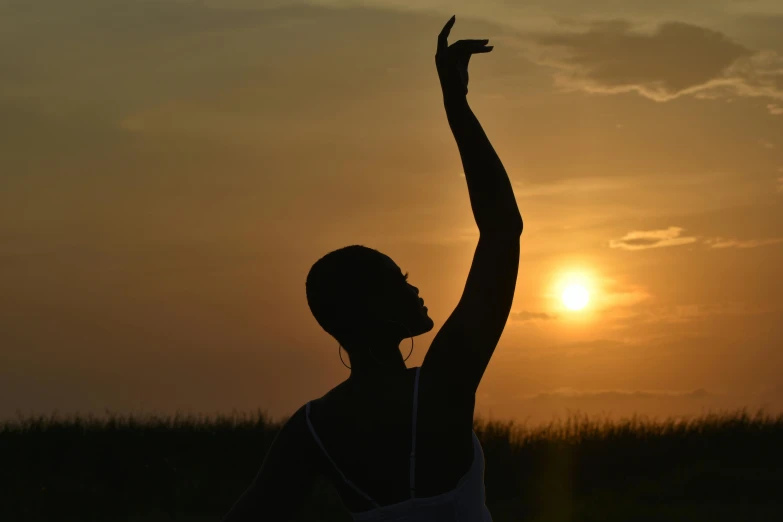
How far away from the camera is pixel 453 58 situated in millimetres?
2691

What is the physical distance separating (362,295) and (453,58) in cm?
76

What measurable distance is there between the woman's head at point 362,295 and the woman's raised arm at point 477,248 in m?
0.18

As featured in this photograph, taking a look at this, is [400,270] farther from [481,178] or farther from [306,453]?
[306,453]

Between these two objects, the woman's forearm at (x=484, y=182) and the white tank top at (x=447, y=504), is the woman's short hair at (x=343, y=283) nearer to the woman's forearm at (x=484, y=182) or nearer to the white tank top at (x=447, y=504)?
the white tank top at (x=447, y=504)

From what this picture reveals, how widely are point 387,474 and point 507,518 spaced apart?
11080 millimetres

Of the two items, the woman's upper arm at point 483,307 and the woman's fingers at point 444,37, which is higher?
the woman's fingers at point 444,37

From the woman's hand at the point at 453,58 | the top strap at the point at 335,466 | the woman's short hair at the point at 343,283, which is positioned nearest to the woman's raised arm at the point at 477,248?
the woman's hand at the point at 453,58

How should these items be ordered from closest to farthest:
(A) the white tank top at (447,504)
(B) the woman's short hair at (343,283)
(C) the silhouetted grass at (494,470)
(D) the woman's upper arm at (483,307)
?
1. (D) the woman's upper arm at (483,307)
2. (A) the white tank top at (447,504)
3. (B) the woman's short hair at (343,283)
4. (C) the silhouetted grass at (494,470)

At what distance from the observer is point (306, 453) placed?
119 inches

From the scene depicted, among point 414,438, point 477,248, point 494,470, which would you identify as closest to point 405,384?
point 414,438

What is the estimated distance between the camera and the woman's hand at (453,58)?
2.68m

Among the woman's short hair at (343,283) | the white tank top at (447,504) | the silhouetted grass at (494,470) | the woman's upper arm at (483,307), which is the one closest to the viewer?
the woman's upper arm at (483,307)

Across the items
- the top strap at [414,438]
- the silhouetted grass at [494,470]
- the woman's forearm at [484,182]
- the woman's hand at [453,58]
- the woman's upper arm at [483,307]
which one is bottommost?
the silhouetted grass at [494,470]

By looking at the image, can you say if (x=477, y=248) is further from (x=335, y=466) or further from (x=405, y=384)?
(x=335, y=466)
